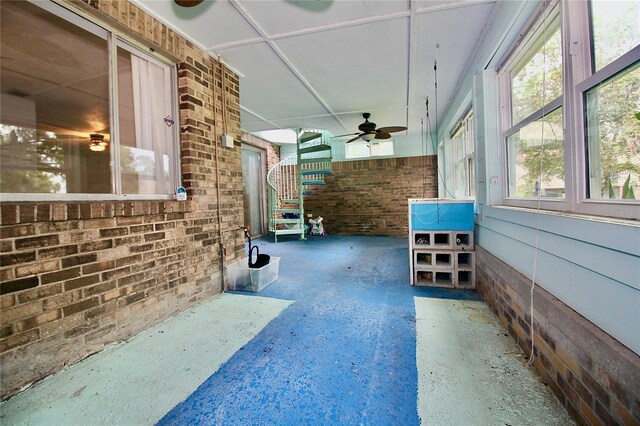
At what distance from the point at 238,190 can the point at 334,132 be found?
14.8 ft

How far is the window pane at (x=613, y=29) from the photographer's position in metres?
1.15

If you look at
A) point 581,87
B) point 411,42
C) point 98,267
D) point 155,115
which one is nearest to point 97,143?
point 155,115

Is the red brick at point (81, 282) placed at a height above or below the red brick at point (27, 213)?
below

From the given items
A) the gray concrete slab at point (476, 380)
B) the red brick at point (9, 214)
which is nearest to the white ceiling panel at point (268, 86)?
the red brick at point (9, 214)

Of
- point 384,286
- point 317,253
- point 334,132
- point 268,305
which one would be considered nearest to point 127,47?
point 268,305

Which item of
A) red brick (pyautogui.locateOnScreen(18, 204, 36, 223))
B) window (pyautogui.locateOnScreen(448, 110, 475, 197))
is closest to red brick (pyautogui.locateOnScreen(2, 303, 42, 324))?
red brick (pyautogui.locateOnScreen(18, 204, 36, 223))

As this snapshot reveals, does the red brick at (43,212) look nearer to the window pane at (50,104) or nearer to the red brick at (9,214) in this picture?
the red brick at (9,214)

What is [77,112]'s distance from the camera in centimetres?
227

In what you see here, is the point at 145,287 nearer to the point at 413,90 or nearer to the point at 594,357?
the point at 594,357

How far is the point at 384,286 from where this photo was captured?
336 centimetres

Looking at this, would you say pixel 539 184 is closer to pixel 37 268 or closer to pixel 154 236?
pixel 154 236

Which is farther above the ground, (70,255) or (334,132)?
(334,132)

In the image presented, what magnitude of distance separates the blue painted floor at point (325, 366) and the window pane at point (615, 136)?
1475 millimetres

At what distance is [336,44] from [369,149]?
17.7 ft
